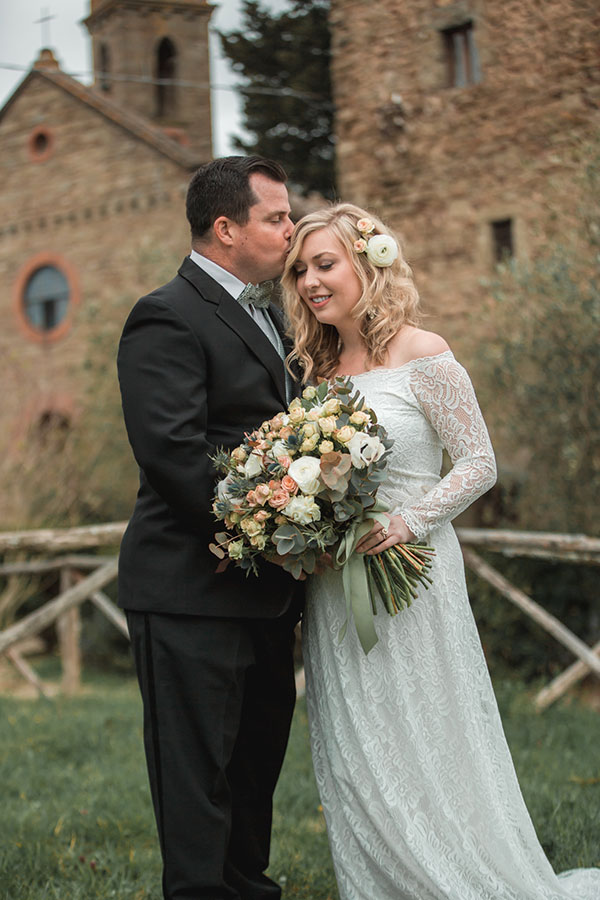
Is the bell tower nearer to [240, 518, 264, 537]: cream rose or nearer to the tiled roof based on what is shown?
the tiled roof

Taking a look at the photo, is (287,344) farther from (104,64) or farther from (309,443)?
(104,64)

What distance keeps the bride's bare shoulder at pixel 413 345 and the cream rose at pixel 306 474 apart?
656 mm

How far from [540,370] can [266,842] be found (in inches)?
233

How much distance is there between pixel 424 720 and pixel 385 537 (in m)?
0.66

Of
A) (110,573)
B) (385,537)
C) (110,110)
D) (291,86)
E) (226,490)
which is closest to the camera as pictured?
(226,490)

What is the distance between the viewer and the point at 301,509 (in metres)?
2.79

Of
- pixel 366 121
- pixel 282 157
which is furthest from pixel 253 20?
pixel 366 121

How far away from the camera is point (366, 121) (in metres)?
13.5

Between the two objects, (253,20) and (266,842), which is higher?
(253,20)

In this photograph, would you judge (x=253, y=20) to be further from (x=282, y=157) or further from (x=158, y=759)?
(x=158, y=759)

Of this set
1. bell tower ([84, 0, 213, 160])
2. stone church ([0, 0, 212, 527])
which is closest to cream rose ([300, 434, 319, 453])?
stone church ([0, 0, 212, 527])

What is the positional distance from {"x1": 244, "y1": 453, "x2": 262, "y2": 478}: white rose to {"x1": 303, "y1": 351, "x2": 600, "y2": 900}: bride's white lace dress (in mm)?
536

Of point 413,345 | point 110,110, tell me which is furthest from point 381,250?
point 110,110

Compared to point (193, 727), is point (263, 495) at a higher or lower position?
higher
